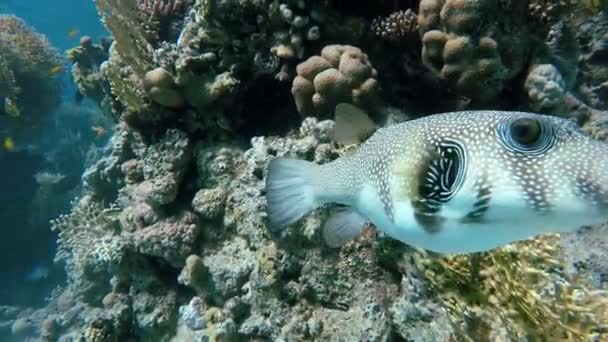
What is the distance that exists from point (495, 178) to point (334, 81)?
9.25 feet

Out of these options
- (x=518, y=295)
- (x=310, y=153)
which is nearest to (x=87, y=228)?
(x=310, y=153)

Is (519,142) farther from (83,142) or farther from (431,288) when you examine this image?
(83,142)

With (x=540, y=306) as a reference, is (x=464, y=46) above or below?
above

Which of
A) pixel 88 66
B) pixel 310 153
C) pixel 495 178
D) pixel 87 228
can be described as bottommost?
pixel 495 178

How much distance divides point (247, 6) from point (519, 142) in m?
3.98

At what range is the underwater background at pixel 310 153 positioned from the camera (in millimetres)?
3121

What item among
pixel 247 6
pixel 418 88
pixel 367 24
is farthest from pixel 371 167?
pixel 247 6

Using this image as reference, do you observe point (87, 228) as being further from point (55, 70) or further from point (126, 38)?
point (55, 70)

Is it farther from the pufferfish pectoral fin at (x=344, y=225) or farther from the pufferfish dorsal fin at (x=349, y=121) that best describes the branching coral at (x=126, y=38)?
the pufferfish pectoral fin at (x=344, y=225)

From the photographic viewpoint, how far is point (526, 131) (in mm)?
1763

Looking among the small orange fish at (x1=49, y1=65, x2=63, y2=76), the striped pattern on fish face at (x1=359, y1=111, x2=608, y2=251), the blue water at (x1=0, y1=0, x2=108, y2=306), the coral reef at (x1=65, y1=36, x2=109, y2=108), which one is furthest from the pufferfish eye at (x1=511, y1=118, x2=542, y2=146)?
the blue water at (x1=0, y1=0, x2=108, y2=306)

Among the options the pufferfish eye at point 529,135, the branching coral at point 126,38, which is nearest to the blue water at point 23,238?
the branching coral at point 126,38

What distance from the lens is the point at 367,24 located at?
16.1 feet

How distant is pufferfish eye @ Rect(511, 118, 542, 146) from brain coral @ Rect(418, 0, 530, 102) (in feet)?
8.44
